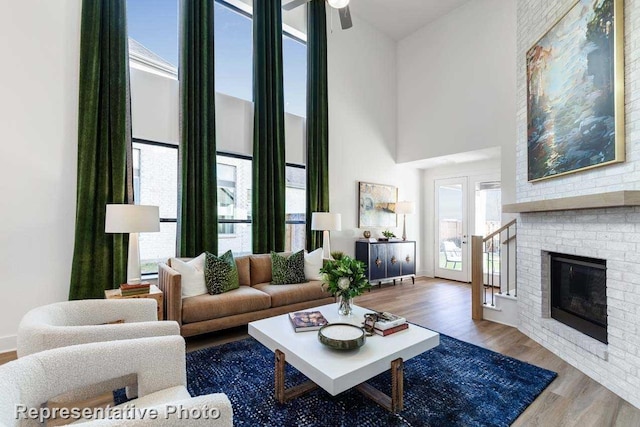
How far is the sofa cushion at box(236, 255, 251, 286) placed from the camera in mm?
3738

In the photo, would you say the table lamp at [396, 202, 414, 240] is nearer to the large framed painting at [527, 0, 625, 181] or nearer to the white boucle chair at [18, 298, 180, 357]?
the large framed painting at [527, 0, 625, 181]

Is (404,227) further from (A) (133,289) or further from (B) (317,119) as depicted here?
(A) (133,289)

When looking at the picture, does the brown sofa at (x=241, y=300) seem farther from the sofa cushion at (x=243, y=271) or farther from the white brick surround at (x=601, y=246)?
the white brick surround at (x=601, y=246)

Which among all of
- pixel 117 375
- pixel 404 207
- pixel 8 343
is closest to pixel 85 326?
pixel 117 375

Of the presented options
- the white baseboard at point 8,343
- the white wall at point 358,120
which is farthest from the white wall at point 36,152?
the white wall at point 358,120

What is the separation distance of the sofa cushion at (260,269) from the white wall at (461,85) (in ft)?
12.0

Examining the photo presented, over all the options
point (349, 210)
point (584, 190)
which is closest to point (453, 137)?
point (349, 210)

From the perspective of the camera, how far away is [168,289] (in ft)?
9.30

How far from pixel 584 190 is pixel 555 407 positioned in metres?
1.80

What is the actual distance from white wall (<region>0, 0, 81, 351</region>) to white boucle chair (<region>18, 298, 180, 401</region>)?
1587mm

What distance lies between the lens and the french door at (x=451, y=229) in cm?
619

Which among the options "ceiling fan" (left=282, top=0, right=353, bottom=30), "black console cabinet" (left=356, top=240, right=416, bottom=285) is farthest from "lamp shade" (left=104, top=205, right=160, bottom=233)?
"black console cabinet" (left=356, top=240, right=416, bottom=285)

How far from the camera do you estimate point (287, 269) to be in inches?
151

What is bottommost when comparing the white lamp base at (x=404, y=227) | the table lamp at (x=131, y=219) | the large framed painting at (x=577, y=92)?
the white lamp base at (x=404, y=227)
